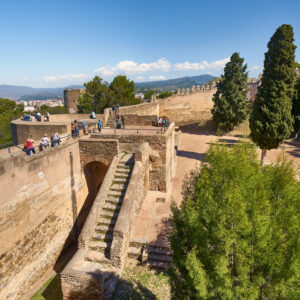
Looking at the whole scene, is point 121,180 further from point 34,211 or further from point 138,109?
point 138,109

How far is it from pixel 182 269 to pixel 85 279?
13.3 feet

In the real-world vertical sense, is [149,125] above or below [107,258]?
above

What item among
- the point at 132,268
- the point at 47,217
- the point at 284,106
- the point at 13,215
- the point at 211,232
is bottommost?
the point at 132,268

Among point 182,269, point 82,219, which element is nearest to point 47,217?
point 82,219

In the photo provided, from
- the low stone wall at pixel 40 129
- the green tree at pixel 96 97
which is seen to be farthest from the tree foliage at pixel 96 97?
the low stone wall at pixel 40 129

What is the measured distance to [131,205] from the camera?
9680 millimetres

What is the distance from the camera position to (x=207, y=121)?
3056 centimetres

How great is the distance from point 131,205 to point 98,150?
4.01 m

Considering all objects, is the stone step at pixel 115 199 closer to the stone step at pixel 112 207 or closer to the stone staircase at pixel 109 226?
the stone staircase at pixel 109 226

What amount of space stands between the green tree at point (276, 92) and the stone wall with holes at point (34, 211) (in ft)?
39.2

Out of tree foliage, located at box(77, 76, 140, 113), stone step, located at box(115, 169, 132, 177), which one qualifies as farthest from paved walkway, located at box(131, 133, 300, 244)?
tree foliage, located at box(77, 76, 140, 113)

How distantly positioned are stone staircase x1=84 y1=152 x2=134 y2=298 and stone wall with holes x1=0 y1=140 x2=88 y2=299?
2.35 meters

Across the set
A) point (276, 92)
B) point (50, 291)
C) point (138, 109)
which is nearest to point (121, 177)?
point (50, 291)

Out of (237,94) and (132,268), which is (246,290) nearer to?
(132,268)
